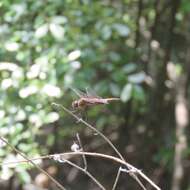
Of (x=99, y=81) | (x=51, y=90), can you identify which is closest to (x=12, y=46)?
(x=51, y=90)

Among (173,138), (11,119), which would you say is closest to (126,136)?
(173,138)

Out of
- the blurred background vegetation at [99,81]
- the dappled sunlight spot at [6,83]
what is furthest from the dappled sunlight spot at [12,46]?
the dappled sunlight spot at [6,83]

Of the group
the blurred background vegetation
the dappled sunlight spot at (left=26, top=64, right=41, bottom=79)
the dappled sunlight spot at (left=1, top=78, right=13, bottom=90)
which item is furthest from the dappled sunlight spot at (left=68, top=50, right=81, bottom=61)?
the dappled sunlight spot at (left=1, top=78, right=13, bottom=90)

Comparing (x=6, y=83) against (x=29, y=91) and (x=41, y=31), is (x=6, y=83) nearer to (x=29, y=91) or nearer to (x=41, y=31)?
(x=29, y=91)

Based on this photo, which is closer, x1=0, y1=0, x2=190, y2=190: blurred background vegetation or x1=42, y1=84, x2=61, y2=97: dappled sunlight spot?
x1=42, y1=84, x2=61, y2=97: dappled sunlight spot

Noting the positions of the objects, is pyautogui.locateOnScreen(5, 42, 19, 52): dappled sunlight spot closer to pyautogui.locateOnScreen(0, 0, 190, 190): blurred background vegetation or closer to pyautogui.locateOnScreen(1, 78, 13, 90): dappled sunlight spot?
pyautogui.locateOnScreen(0, 0, 190, 190): blurred background vegetation

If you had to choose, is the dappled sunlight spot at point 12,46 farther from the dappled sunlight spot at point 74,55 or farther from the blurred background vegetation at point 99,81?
the dappled sunlight spot at point 74,55

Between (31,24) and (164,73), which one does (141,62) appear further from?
(31,24)
